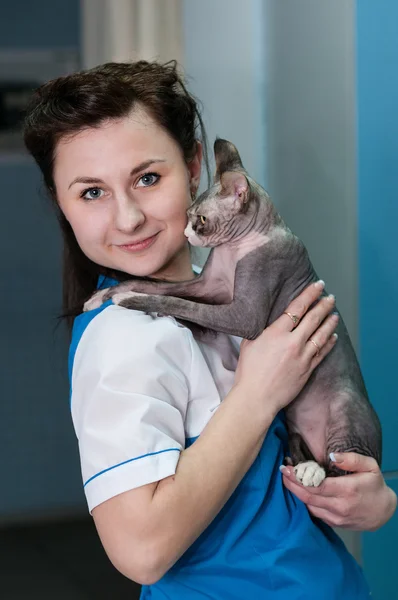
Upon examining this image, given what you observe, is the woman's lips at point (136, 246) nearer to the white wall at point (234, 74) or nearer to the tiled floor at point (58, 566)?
the white wall at point (234, 74)

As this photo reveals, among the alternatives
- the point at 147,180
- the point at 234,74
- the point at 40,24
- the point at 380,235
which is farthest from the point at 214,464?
the point at 40,24

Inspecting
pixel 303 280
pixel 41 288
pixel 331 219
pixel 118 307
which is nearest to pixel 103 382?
pixel 118 307

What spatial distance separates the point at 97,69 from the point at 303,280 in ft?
1.49

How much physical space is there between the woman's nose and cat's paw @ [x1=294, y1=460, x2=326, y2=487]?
0.41 metres

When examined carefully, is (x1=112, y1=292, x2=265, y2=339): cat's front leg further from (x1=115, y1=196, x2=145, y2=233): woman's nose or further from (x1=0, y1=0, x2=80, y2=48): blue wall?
(x1=0, y1=0, x2=80, y2=48): blue wall

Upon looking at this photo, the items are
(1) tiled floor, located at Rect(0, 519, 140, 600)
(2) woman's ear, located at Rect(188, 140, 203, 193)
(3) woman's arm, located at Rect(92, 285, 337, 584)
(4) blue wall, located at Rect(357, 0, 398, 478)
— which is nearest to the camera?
(3) woman's arm, located at Rect(92, 285, 337, 584)

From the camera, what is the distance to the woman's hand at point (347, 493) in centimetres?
104

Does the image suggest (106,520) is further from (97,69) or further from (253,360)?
(97,69)

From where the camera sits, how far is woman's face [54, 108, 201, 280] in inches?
41.1

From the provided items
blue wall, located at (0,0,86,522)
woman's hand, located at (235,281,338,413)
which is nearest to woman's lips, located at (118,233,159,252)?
woman's hand, located at (235,281,338,413)

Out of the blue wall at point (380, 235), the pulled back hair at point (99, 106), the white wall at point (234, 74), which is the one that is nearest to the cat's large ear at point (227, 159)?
the pulled back hair at point (99, 106)

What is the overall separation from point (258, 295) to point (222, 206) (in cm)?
13

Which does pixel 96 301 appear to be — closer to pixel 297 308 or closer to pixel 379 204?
pixel 297 308

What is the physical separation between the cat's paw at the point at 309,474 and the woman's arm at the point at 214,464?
85 mm
